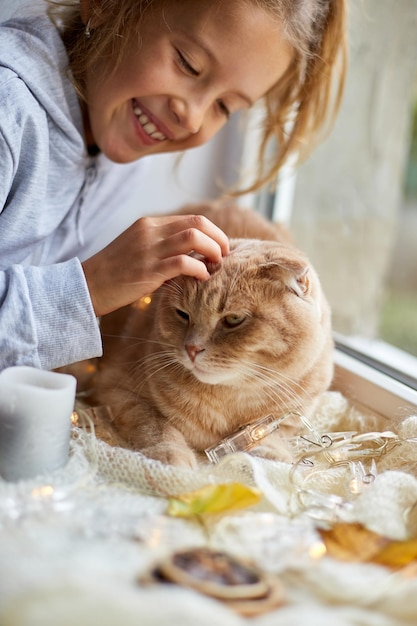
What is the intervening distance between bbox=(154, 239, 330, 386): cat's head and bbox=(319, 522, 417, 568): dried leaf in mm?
337

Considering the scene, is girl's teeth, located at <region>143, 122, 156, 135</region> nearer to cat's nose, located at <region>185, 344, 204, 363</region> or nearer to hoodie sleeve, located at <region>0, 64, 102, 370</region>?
hoodie sleeve, located at <region>0, 64, 102, 370</region>

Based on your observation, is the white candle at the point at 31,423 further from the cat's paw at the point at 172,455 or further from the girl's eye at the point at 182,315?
the girl's eye at the point at 182,315

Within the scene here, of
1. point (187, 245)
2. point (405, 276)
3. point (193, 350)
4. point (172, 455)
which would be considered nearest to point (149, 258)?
point (187, 245)

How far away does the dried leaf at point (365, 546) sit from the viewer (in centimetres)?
71

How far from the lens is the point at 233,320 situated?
41.9 inches

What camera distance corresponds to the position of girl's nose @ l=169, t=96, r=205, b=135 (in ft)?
4.03

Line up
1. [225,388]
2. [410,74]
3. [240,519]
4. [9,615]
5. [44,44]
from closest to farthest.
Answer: [9,615]
[240,519]
[225,388]
[44,44]
[410,74]

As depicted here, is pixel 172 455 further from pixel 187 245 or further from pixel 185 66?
pixel 185 66

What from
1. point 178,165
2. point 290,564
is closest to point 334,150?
point 178,165

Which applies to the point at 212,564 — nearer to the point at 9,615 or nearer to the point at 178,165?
the point at 9,615

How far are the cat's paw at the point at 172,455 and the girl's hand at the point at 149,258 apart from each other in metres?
0.27

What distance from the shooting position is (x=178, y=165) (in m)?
1.86

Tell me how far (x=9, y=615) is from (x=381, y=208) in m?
1.74

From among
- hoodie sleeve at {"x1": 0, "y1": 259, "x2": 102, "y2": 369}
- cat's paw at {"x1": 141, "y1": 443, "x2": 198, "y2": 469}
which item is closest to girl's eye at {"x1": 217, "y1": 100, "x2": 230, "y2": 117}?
hoodie sleeve at {"x1": 0, "y1": 259, "x2": 102, "y2": 369}
